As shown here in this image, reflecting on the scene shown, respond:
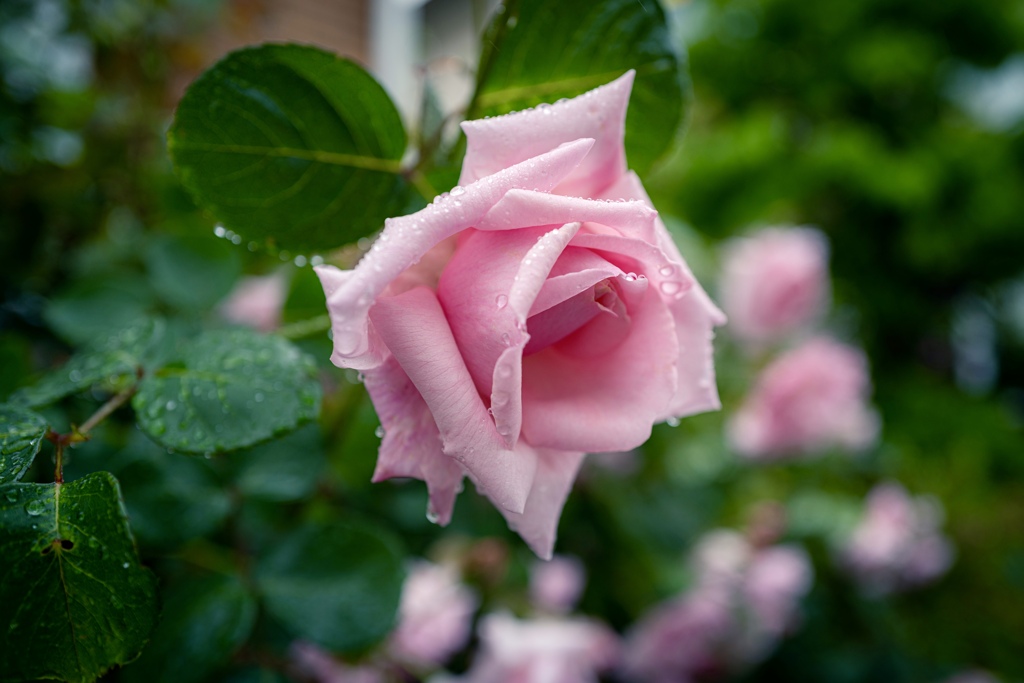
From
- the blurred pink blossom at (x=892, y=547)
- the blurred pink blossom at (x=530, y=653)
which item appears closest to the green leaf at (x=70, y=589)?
the blurred pink blossom at (x=530, y=653)

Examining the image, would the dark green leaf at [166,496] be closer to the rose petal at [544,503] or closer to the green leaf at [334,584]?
the green leaf at [334,584]

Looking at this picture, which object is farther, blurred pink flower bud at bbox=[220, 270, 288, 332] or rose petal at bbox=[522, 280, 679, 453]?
blurred pink flower bud at bbox=[220, 270, 288, 332]

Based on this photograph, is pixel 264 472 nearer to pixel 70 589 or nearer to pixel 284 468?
pixel 284 468

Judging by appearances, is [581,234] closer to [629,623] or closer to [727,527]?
[629,623]

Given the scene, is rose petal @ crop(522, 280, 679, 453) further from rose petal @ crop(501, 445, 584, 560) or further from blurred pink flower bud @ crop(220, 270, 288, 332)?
blurred pink flower bud @ crop(220, 270, 288, 332)

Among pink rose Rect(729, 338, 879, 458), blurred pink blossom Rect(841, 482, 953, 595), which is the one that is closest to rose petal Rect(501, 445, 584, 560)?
pink rose Rect(729, 338, 879, 458)

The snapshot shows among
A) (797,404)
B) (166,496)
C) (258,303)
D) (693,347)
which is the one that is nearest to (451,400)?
(693,347)
